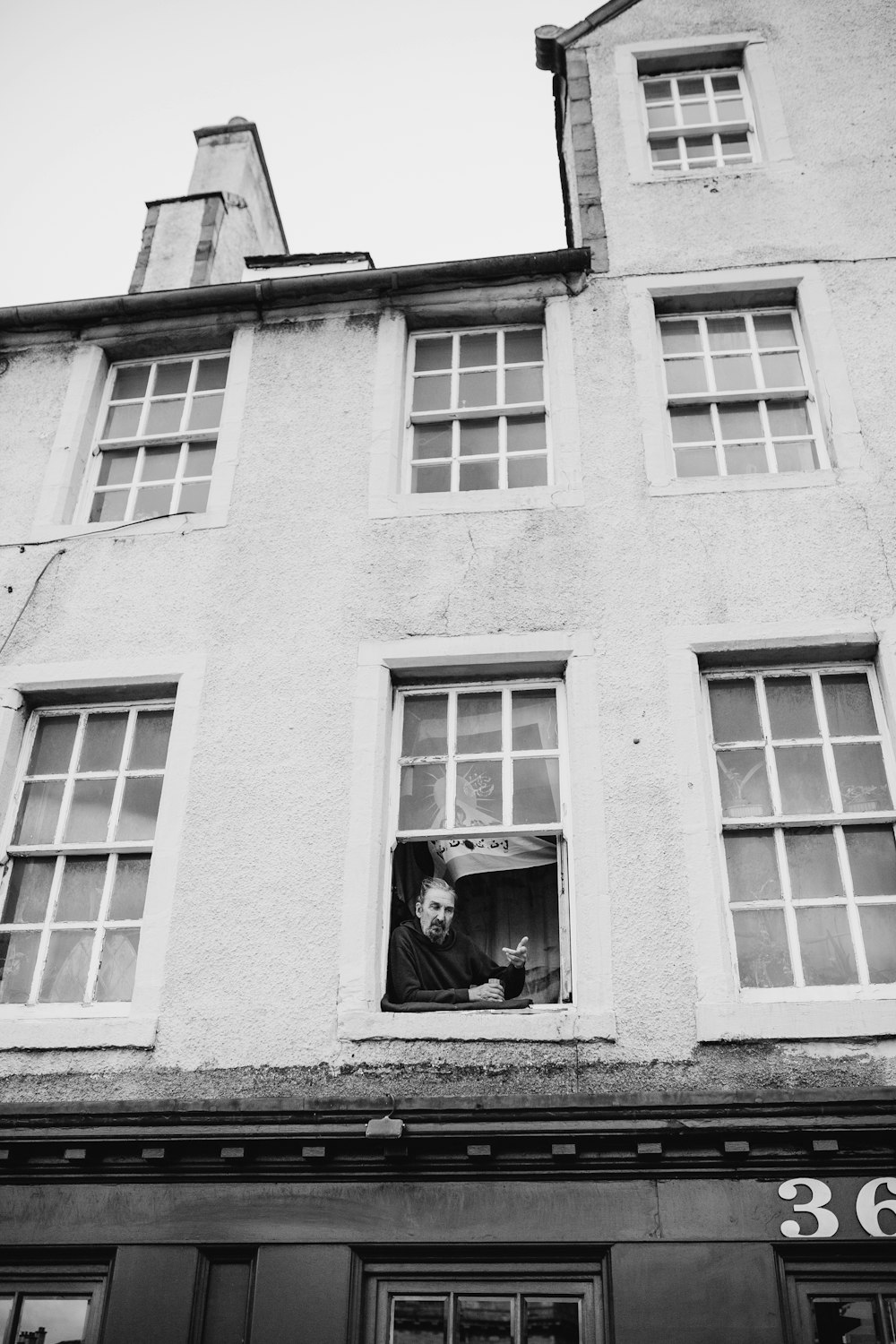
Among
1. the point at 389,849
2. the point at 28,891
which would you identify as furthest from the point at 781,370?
the point at 28,891

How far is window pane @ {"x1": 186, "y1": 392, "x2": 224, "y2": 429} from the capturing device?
9.87m

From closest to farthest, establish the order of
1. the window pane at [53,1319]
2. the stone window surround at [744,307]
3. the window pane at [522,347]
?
the window pane at [53,1319] → the stone window surround at [744,307] → the window pane at [522,347]

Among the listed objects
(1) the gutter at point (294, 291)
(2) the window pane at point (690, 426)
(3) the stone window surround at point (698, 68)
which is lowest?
(2) the window pane at point (690, 426)

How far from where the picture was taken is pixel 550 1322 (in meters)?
6.08

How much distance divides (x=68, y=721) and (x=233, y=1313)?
400 centimetres

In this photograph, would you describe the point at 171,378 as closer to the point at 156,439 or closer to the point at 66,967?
the point at 156,439

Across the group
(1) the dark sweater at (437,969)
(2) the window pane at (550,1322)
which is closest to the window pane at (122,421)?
(1) the dark sweater at (437,969)

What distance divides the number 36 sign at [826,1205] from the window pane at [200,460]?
21.5 ft

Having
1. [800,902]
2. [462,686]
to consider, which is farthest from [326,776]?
[800,902]

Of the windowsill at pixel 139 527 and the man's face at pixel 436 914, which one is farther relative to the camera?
the windowsill at pixel 139 527

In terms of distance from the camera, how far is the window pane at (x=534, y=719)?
25.7 ft

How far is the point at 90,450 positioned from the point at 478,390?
10.4 ft

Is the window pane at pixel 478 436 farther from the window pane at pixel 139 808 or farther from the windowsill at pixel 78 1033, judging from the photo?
the windowsill at pixel 78 1033

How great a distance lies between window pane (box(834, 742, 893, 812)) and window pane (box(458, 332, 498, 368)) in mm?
4380
